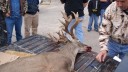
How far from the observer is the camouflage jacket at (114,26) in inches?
189

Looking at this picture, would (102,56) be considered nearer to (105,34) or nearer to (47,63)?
(105,34)

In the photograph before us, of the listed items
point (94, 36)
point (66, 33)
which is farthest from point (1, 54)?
point (94, 36)

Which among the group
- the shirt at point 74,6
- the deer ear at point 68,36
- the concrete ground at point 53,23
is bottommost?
the concrete ground at point 53,23

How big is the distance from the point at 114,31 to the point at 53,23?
284 inches

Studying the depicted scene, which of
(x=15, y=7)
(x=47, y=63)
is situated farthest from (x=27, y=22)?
(x=47, y=63)

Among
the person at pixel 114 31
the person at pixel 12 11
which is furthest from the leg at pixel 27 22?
the person at pixel 114 31

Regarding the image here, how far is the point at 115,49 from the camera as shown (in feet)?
16.8

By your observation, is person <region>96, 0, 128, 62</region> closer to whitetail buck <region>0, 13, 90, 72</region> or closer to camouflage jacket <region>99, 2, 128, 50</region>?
camouflage jacket <region>99, 2, 128, 50</region>

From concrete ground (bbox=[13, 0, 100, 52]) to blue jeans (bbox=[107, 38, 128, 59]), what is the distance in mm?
2942

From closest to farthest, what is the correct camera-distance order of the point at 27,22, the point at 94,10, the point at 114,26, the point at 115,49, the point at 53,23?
the point at 114,26 → the point at 115,49 → the point at 27,22 → the point at 94,10 → the point at 53,23

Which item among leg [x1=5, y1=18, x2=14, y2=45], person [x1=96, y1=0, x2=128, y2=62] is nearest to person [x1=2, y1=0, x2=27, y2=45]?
leg [x1=5, y1=18, x2=14, y2=45]

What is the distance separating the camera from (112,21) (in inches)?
192

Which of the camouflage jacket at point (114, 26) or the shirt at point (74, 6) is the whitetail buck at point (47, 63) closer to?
the camouflage jacket at point (114, 26)

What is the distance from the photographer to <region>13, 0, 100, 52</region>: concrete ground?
933cm
